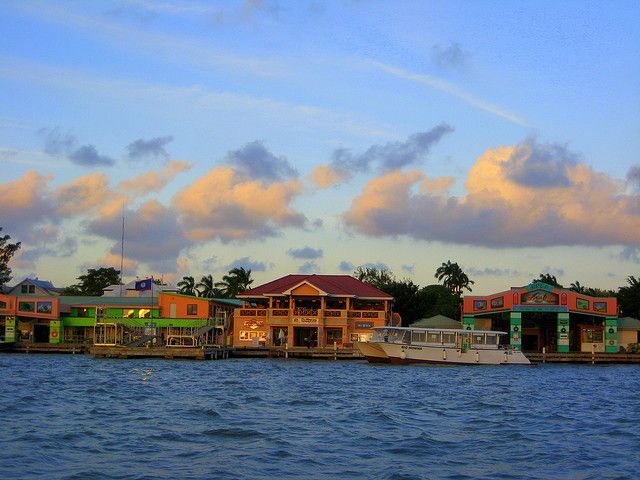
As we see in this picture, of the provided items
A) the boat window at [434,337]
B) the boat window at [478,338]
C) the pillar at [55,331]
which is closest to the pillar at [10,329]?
the pillar at [55,331]

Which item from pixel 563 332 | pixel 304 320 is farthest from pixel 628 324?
pixel 304 320

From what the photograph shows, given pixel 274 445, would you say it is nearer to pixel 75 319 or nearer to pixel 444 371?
pixel 444 371

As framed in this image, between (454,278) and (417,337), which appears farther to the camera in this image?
(454,278)

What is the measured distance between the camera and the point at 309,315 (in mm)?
88000

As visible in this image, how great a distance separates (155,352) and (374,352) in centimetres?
1852

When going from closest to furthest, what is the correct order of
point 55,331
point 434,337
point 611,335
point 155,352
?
1. point 434,337
2. point 155,352
3. point 611,335
4. point 55,331

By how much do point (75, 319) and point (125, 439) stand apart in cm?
7667

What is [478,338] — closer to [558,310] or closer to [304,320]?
[558,310]

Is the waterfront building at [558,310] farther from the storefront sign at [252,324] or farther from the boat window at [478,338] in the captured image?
the storefront sign at [252,324]

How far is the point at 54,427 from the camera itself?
29625 mm

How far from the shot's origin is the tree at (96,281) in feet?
463

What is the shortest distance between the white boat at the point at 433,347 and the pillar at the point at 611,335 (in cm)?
1608

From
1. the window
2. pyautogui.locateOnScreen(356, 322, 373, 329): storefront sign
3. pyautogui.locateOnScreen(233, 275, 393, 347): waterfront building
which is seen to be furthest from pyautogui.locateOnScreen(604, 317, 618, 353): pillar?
the window

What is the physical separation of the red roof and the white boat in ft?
56.0
